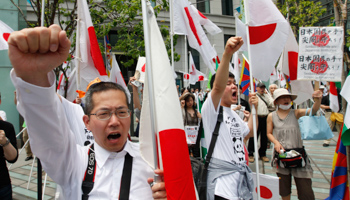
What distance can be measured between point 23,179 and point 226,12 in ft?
64.8

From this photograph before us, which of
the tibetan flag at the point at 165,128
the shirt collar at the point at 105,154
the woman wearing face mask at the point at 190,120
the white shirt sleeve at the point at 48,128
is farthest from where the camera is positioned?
the woman wearing face mask at the point at 190,120

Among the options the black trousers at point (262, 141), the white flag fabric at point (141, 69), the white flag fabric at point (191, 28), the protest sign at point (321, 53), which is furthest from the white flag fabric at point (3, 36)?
the black trousers at point (262, 141)

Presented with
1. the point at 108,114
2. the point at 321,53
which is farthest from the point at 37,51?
the point at 321,53

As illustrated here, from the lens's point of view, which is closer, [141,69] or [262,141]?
[141,69]

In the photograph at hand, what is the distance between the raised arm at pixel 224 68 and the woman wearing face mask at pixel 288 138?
64.1 inches

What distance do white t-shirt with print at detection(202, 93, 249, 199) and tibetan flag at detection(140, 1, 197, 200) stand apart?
1173mm

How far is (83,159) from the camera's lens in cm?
151

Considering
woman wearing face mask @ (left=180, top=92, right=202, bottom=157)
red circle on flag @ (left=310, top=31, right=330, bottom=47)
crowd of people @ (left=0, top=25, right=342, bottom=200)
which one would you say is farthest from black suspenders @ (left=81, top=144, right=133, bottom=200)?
woman wearing face mask @ (left=180, top=92, right=202, bottom=157)

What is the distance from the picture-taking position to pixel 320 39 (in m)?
3.63

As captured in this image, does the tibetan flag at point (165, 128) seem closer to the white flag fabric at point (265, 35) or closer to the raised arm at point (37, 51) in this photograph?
the raised arm at point (37, 51)

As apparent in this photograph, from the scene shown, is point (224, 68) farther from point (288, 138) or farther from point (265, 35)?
point (288, 138)

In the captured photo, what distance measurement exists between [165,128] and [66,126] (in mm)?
518

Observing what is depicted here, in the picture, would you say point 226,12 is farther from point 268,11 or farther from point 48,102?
point 48,102

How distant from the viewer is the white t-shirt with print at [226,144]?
2.59 meters
